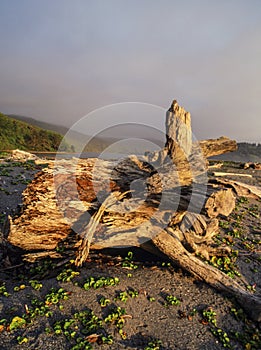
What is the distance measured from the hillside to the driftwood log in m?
42.1

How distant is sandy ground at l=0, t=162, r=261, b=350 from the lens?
14.6ft

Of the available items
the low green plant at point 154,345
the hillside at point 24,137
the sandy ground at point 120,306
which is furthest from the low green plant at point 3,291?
the hillside at point 24,137

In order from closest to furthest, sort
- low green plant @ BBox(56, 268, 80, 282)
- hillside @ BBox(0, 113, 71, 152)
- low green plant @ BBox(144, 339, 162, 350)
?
low green plant @ BBox(144, 339, 162, 350) → low green plant @ BBox(56, 268, 80, 282) → hillside @ BBox(0, 113, 71, 152)

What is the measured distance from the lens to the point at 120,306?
5.32 metres

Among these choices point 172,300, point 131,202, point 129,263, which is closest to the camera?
point 172,300

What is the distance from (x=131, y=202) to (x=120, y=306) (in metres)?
2.66

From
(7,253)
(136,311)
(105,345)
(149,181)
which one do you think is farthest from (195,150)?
(7,253)

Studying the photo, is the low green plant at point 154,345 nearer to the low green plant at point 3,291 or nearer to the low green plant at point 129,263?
the low green plant at point 129,263

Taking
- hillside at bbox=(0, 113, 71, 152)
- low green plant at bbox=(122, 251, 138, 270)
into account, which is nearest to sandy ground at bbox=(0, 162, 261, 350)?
low green plant at bbox=(122, 251, 138, 270)

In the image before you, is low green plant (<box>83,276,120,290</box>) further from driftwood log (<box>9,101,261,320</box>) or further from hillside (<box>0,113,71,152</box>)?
hillside (<box>0,113,71,152</box>)

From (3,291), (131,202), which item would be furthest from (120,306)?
(3,291)

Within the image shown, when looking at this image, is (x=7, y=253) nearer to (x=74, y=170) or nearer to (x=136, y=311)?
(x=74, y=170)

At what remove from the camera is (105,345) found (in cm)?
429

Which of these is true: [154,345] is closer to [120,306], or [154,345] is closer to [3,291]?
[120,306]
